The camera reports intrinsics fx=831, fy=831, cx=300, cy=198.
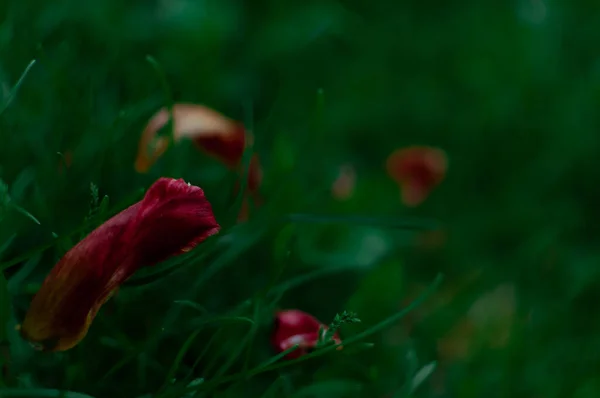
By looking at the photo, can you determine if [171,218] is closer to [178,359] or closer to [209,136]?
[178,359]

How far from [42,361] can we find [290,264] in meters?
0.23

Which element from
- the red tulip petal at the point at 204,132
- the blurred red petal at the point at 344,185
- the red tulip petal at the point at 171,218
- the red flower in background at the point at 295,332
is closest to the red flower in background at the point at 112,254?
the red tulip petal at the point at 171,218

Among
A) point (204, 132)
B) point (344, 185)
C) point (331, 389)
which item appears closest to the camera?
point (331, 389)

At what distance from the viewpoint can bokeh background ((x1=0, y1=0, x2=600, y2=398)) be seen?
631 mm

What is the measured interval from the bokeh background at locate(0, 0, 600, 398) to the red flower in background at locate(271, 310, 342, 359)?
0.02 meters

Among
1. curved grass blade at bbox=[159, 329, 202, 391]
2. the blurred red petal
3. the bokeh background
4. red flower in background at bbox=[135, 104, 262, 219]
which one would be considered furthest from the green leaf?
the blurred red petal

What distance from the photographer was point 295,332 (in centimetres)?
65

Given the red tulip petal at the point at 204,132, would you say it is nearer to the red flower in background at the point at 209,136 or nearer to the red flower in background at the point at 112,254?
the red flower in background at the point at 209,136

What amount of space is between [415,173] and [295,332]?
1.92 ft

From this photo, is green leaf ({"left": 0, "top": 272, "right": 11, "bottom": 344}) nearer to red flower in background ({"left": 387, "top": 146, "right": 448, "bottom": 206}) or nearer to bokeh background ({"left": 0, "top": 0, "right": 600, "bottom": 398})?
bokeh background ({"left": 0, "top": 0, "right": 600, "bottom": 398})

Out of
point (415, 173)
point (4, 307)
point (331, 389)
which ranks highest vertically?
point (4, 307)

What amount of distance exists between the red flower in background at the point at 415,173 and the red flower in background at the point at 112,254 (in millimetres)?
655

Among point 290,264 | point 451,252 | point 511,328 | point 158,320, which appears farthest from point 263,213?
point 451,252

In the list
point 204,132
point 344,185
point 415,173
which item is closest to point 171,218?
point 204,132
